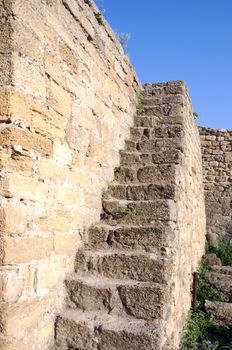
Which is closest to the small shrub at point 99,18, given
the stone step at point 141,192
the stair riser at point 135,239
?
the stone step at point 141,192

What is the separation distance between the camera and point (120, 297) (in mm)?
2621

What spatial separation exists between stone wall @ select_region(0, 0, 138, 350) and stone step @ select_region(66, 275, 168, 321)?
0.45 feet

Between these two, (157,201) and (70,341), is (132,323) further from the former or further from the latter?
(157,201)

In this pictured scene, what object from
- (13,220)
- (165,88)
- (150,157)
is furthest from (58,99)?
(165,88)

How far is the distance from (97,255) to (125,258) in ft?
0.78

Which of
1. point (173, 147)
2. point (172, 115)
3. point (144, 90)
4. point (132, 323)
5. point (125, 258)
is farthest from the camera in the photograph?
point (144, 90)

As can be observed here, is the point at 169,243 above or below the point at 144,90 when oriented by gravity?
below

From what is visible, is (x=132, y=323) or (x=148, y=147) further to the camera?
(x=148, y=147)

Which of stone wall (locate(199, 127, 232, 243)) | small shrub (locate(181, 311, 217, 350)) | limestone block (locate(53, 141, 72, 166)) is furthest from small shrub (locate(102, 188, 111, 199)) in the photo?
stone wall (locate(199, 127, 232, 243))

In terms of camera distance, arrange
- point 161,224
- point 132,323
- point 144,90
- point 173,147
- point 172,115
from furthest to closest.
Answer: point 144,90 → point 172,115 → point 173,147 → point 161,224 → point 132,323

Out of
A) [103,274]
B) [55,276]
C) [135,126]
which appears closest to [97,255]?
[103,274]

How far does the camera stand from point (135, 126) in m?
4.44

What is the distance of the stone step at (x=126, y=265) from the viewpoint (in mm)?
2740

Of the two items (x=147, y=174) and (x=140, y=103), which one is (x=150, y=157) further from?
(x=140, y=103)
